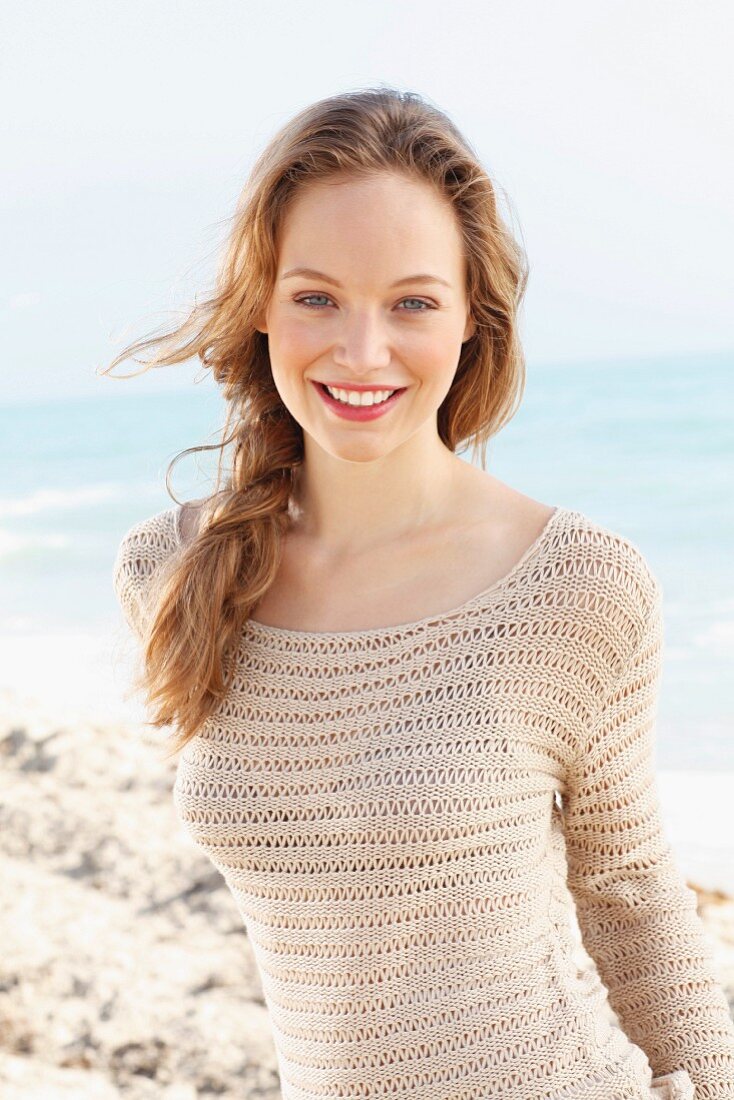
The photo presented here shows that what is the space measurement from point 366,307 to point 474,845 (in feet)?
2.24

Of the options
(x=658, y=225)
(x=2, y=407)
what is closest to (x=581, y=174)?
(x=658, y=225)

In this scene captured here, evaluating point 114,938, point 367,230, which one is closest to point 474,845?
point 367,230

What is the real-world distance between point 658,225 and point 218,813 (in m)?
25.2

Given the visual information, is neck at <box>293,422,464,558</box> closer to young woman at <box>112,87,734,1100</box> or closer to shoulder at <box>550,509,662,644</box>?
young woman at <box>112,87,734,1100</box>

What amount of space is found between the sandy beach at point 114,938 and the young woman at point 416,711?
0.74 m

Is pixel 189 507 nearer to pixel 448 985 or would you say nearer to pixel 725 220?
pixel 448 985

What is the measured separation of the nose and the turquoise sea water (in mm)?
5614

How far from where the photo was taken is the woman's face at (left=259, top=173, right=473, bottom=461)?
1.53 m

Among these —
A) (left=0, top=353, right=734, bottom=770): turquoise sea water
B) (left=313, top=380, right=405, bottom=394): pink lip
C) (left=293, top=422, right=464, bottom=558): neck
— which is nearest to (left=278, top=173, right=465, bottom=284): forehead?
(left=313, top=380, right=405, bottom=394): pink lip

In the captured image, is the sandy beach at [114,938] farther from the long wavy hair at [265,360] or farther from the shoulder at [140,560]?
the long wavy hair at [265,360]

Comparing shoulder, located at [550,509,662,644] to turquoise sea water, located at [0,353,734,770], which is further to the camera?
turquoise sea water, located at [0,353,734,770]

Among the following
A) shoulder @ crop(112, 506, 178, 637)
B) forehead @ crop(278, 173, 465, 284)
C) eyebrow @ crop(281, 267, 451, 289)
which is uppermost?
forehead @ crop(278, 173, 465, 284)

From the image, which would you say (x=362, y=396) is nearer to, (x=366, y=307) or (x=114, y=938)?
(x=366, y=307)

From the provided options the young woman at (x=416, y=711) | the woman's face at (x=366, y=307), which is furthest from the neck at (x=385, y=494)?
the woman's face at (x=366, y=307)
